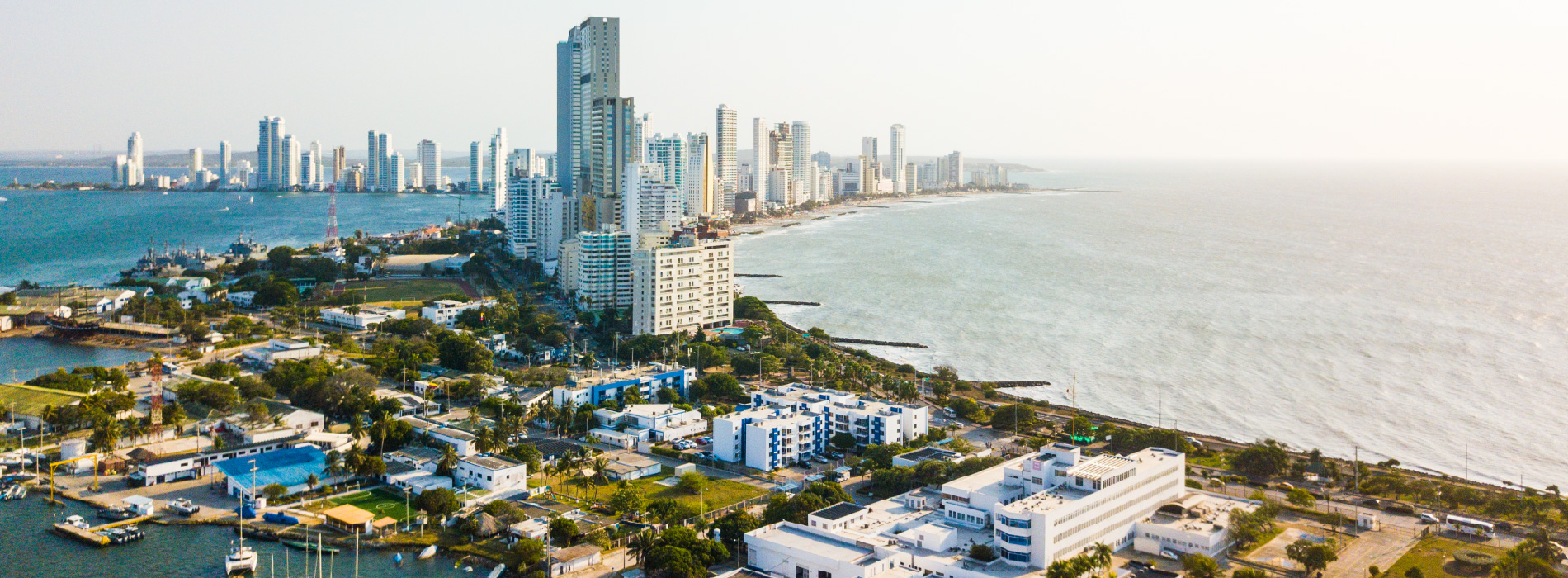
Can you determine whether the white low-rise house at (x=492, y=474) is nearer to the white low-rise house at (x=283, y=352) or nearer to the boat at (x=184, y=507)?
the boat at (x=184, y=507)

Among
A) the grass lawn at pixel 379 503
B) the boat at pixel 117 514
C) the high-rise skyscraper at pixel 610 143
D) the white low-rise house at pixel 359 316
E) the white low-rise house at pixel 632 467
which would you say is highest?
the high-rise skyscraper at pixel 610 143

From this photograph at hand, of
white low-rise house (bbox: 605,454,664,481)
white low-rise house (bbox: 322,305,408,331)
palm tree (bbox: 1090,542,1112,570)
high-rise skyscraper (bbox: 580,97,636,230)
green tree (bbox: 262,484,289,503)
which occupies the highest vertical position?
high-rise skyscraper (bbox: 580,97,636,230)

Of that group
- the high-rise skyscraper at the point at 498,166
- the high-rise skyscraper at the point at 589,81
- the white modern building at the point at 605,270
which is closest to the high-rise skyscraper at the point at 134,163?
the high-rise skyscraper at the point at 498,166

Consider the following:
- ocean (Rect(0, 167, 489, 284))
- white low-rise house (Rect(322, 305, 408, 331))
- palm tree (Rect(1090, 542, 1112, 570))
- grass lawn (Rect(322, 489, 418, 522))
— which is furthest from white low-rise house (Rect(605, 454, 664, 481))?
ocean (Rect(0, 167, 489, 284))

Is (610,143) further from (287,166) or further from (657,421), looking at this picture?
(287,166)

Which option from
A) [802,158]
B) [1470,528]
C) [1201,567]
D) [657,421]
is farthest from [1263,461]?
[802,158]

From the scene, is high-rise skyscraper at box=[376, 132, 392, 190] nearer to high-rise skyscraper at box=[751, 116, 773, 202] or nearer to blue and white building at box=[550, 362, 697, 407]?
high-rise skyscraper at box=[751, 116, 773, 202]

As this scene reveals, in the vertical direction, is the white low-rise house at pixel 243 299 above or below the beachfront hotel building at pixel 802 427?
above
